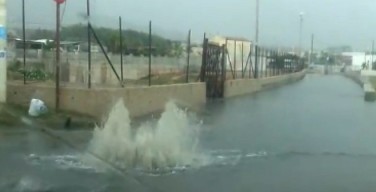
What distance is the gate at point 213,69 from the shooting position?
35875mm

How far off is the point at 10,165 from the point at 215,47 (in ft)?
87.7

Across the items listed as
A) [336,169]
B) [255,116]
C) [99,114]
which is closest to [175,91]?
[255,116]

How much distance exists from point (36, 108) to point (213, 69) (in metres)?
19.3

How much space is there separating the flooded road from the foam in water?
0.42 m

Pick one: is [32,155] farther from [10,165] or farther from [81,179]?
[81,179]

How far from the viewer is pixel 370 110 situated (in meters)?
32.8

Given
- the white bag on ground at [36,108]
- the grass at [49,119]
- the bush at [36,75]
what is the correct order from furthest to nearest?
the bush at [36,75], the white bag on ground at [36,108], the grass at [49,119]

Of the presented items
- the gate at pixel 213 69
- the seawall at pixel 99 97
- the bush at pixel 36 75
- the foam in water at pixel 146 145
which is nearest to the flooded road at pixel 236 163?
the foam in water at pixel 146 145

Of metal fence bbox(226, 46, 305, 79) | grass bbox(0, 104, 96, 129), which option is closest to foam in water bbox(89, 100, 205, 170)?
grass bbox(0, 104, 96, 129)

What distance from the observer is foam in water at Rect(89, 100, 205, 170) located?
13.3 metres

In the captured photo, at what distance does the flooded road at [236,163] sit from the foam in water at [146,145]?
417mm

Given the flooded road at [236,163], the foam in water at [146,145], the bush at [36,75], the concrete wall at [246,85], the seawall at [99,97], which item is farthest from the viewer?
the concrete wall at [246,85]

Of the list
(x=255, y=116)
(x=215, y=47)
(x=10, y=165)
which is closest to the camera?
(x=10, y=165)

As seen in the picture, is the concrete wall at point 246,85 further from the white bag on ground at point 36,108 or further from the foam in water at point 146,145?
the foam in water at point 146,145
